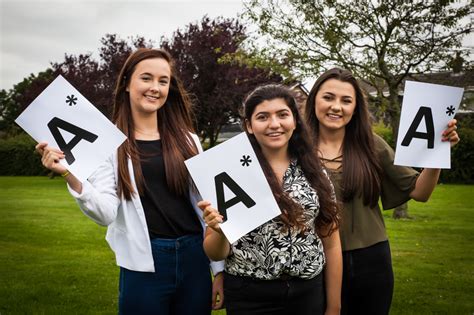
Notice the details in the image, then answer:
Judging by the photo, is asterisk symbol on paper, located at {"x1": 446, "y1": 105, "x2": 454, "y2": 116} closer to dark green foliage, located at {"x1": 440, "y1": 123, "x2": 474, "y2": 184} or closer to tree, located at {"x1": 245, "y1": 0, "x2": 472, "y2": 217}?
tree, located at {"x1": 245, "y1": 0, "x2": 472, "y2": 217}

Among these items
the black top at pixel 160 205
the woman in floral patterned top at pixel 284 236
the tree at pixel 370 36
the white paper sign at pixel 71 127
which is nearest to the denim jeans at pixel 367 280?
the woman in floral patterned top at pixel 284 236

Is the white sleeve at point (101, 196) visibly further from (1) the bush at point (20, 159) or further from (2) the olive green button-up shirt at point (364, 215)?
(1) the bush at point (20, 159)

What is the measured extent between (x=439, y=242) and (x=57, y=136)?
8.83 m

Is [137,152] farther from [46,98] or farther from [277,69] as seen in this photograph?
[277,69]

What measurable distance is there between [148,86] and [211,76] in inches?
832

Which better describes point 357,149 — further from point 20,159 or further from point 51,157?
point 20,159

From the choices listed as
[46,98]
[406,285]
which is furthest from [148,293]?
[406,285]

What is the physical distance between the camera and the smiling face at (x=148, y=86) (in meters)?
2.97

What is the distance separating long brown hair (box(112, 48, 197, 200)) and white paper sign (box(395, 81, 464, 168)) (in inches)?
52.2

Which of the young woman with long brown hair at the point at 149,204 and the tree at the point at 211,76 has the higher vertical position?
the tree at the point at 211,76

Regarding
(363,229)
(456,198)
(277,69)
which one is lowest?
(456,198)

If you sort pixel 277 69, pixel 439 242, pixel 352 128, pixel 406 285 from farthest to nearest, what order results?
pixel 277 69, pixel 439 242, pixel 406 285, pixel 352 128

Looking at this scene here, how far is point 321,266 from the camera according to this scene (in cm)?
272

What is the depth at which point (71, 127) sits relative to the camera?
275 centimetres
